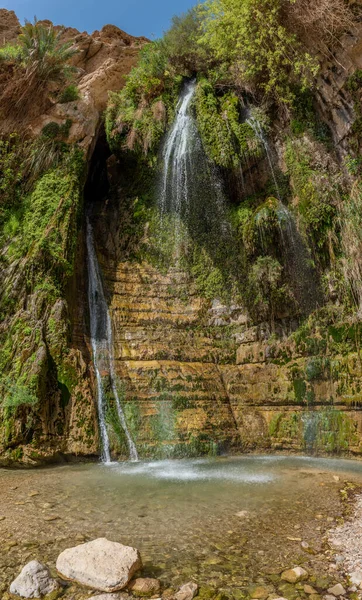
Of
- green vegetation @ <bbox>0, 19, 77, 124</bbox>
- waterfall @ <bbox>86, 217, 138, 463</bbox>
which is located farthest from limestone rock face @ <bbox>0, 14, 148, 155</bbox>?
waterfall @ <bbox>86, 217, 138, 463</bbox>

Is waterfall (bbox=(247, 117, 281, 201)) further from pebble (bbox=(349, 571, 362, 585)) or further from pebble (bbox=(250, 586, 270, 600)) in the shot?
pebble (bbox=(250, 586, 270, 600))

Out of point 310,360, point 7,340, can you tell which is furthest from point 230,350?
point 7,340

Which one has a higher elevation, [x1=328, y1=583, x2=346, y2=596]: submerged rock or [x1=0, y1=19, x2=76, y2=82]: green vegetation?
[x1=0, y1=19, x2=76, y2=82]: green vegetation

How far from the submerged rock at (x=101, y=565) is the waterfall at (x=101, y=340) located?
558cm

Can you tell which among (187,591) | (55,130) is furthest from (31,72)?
(187,591)

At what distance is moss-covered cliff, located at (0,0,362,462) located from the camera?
30.3 feet

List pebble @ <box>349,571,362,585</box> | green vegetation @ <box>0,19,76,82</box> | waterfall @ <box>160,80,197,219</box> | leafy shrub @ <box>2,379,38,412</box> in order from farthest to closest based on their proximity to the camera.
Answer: waterfall @ <box>160,80,197,219</box>, green vegetation @ <box>0,19,76,82</box>, leafy shrub @ <box>2,379,38,412</box>, pebble @ <box>349,571,362,585</box>

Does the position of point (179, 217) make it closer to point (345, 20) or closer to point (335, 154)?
point (335, 154)

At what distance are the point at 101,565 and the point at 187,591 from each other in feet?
2.12

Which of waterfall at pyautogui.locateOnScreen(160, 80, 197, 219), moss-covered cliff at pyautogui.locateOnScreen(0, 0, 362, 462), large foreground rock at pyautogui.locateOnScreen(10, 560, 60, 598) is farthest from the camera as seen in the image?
waterfall at pyautogui.locateOnScreen(160, 80, 197, 219)

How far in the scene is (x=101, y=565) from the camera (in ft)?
9.75

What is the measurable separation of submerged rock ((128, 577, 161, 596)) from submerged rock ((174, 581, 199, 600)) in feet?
0.52

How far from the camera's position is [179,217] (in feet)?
45.1

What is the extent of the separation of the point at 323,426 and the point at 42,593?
26.0ft
